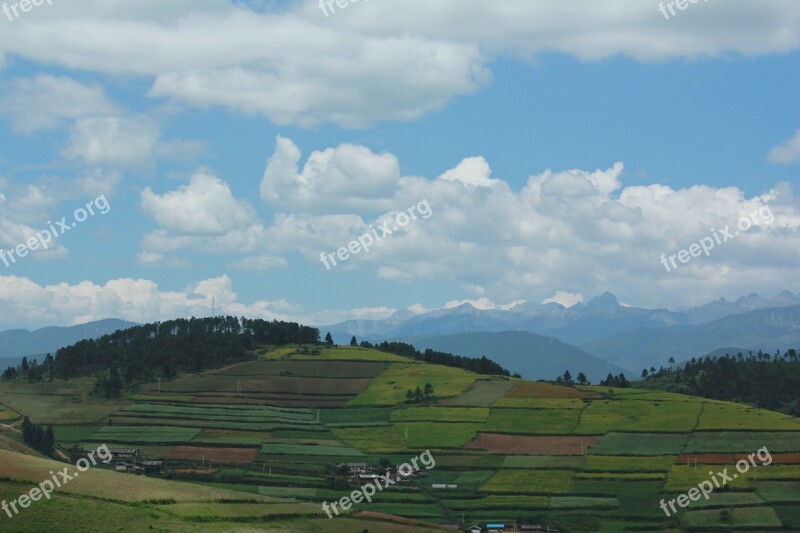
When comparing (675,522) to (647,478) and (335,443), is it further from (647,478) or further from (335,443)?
(335,443)

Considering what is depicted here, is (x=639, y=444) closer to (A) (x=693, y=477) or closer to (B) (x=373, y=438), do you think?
(A) (x=693, y=477)

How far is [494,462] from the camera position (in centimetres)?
16400

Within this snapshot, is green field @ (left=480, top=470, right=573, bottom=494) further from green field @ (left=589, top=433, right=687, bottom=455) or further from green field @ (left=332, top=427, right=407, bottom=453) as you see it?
green field @ (left=332, top=427, right=407, bottom=453)

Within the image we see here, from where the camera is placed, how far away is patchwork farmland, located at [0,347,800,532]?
129875 millimetres

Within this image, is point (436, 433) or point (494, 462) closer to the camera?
point (494, 462)

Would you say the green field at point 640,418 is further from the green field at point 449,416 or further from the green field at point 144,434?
the green field at point 144,434

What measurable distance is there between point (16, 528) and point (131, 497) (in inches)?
575

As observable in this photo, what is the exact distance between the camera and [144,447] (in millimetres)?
172250

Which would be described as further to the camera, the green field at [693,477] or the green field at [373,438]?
the green field at [373,438]

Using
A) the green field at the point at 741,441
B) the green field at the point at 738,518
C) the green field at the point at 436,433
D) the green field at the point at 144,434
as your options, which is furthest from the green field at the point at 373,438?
the green field at the point at 738,518

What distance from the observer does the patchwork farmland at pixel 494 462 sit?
130 metres

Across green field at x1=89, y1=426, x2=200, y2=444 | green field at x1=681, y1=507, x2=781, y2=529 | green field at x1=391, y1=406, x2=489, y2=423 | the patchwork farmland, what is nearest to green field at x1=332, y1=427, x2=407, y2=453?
the patchwork farmland

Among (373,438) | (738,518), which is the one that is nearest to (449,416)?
(373,438)

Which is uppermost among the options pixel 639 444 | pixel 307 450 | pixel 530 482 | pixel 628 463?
pixel 639 444
